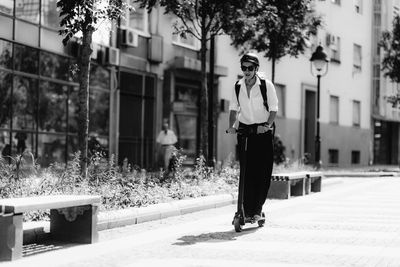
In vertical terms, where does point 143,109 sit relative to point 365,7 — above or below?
below

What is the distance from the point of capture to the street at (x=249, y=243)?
6.46 metres

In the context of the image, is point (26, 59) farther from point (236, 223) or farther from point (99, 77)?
point (236, 223)

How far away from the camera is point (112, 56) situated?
21.8m

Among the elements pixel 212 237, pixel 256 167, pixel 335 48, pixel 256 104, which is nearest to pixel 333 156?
pixel 335 48

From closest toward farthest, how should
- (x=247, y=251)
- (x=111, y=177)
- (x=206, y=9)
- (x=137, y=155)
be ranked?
1. (x=247, y=251)
2. (x=111, y=177)
3. (x=206, y=9)
4. (x=137, y=155)

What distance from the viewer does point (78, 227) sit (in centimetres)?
764

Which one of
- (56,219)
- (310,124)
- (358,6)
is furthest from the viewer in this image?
(358,6)

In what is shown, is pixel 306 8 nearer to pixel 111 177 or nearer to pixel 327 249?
pixel 111 177

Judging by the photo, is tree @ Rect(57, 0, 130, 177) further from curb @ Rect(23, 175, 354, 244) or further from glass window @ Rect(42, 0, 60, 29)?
glass window @ Rect(42, 0, 60, 29)

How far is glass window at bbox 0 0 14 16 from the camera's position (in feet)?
59.4

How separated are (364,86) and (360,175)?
52.1 ft

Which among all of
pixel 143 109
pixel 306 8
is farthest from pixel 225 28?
Answer: pixel 143 109

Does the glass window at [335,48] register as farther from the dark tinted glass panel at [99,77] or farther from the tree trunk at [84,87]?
the tree trunk at [84,87]

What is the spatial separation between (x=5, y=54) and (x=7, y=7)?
46.7 inches
